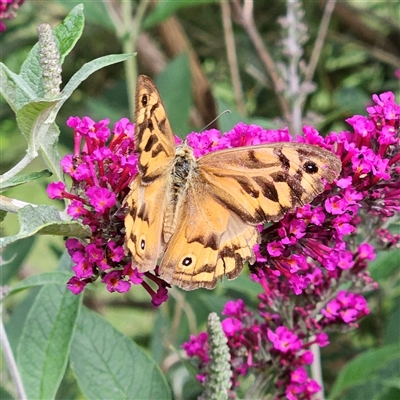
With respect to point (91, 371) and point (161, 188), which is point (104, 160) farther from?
point (91, 371)

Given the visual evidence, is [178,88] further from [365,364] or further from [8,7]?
[365,364]

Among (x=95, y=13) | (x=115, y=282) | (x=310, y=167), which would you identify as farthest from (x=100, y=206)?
(x=95, y=13)

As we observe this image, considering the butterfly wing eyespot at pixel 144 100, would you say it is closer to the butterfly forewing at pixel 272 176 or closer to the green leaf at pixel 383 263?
the butterfly forewing at pixel 272 176

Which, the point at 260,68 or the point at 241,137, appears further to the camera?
the point at 260,68

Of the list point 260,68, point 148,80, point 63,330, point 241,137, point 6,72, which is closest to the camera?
point 6,72

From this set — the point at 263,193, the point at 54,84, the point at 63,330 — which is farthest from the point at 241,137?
the point at 63,330

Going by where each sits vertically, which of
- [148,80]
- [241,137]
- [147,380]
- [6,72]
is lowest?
[147,380]

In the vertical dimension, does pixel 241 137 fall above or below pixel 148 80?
below

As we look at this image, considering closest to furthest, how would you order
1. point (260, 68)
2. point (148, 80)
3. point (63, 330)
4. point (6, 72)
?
point (6, 72) < point (148, 80) < point (63, 330) < point (260, 68)
